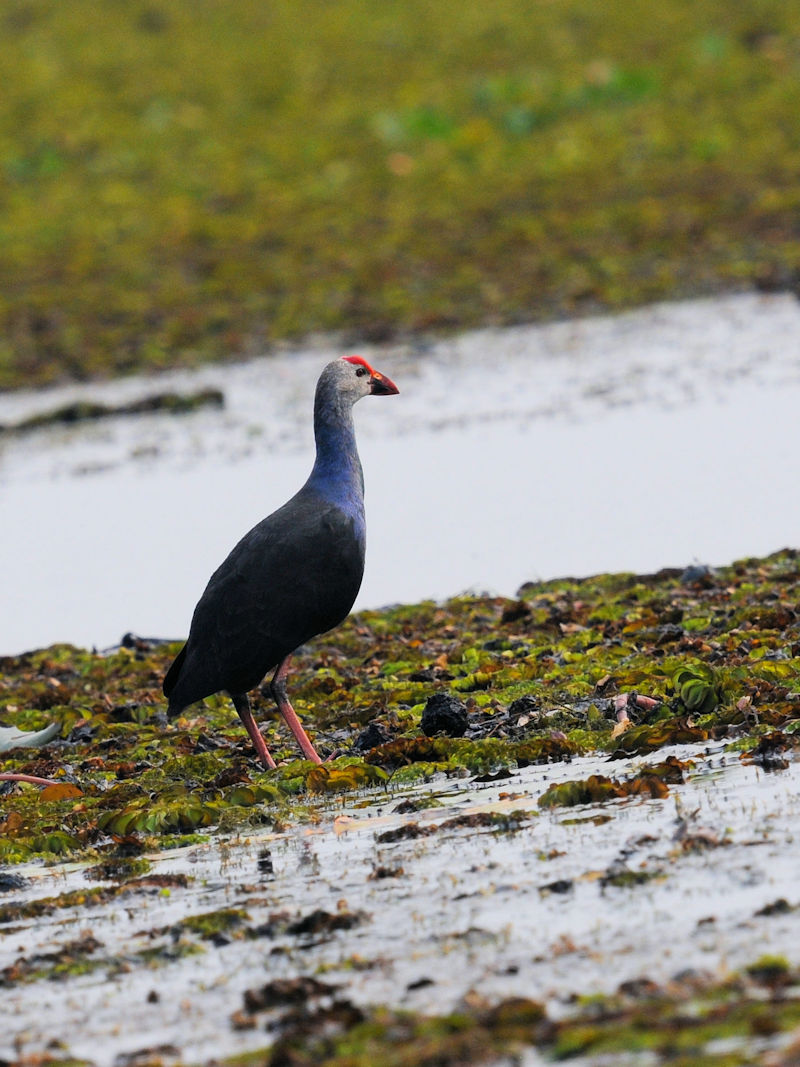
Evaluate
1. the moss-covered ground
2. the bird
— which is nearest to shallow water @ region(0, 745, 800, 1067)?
the moss-covered ground

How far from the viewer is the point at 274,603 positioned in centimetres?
816

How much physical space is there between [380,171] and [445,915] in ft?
76.6

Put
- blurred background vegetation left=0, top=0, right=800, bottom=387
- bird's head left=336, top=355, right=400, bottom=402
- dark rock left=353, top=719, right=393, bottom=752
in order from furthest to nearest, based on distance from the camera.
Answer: blurred background vegetation left=0, top=0, right=800, bottom=387
bird's head left=336, top=355, right=400, bottom=402
dark rock left=353, top=719, right=393, bottom=752

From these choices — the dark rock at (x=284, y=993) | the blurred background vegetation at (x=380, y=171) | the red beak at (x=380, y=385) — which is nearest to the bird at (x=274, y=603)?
the red beak at (x=380, y=385)

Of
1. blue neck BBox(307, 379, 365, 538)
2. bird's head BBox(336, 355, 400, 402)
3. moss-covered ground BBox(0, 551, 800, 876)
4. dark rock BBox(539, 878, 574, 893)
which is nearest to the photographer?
→ dark rock BBox(539, 878, 574, 893)

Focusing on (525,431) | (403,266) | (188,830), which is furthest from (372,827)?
(403,266)

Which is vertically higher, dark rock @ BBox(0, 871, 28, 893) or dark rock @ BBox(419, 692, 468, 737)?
dark rock @ BBox(419, 692, 468, 737)

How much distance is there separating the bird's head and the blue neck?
0.67 ft

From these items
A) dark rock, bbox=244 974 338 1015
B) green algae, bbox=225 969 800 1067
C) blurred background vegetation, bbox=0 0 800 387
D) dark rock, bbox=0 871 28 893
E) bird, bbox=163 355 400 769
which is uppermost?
blurred background vegetation, bbox=0 0 800 387

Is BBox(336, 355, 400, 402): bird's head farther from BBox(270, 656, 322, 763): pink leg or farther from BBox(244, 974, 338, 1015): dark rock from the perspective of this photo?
BBox(244, 974, 338, 1015): dark rock

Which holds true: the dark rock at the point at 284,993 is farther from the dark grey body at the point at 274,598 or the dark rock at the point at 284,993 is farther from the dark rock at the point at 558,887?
the dark grey body at the point at 274,598

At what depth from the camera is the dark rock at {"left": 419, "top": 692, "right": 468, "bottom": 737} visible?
7949 mm

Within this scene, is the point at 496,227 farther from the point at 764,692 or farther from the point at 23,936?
the point at 23,936

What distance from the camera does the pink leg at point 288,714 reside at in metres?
8.02
